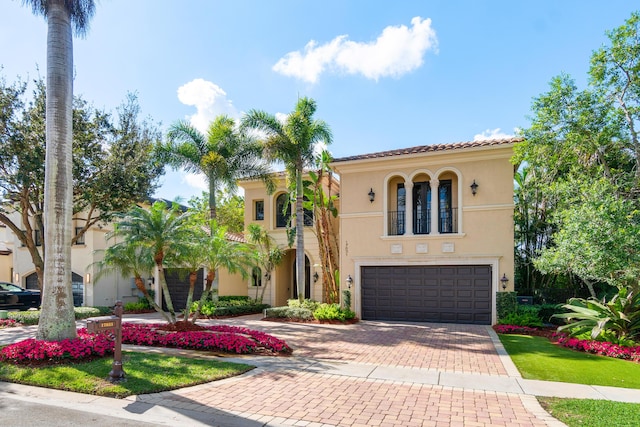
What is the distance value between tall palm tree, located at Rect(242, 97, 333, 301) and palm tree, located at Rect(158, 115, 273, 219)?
1282mm

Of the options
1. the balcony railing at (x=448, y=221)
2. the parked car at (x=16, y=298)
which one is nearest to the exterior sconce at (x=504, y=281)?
the balcony railing at (x=448, y=221)

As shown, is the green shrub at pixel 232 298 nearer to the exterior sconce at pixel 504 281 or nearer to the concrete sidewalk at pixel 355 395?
the concrete sidewalk at pixel 355 395

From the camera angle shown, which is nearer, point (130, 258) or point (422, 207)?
point (130, 258)

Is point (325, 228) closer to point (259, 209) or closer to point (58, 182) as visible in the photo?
point (259, 209)

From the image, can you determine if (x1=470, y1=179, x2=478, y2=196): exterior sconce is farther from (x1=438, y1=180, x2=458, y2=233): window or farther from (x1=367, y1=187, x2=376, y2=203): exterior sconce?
(x1=367, y1=187, x2=376, y2=203): exterior sconce

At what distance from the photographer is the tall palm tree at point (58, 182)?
878 cm

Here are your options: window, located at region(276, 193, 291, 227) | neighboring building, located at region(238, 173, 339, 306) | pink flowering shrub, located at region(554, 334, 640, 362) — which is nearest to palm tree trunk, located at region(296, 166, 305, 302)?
→ neighboring building, located at region(238, 173, 339, 306)

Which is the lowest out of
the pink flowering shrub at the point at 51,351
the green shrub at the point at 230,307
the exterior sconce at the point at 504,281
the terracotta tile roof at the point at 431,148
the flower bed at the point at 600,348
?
the green shrub at the point at 230,307

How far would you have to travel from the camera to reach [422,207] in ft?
56.2

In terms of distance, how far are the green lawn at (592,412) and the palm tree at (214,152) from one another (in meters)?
14.7

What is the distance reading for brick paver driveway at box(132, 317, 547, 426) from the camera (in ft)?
18.0

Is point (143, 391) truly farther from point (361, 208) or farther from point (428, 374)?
point (361, 208)

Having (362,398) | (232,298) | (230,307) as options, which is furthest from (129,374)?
(232,298)

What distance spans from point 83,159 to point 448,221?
14.8m
